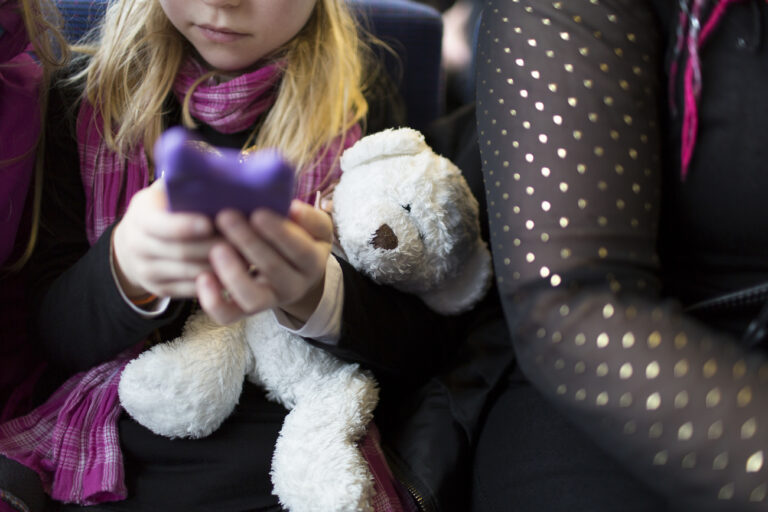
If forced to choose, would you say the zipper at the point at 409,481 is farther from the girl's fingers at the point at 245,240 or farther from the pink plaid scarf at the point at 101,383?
the girl's fingers at the point at 245,240

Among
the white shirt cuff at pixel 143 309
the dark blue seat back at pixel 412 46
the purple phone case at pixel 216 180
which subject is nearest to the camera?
the purple phone case at pixel 216 180

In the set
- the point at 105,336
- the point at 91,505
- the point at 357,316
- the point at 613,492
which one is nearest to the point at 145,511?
the point at 91,505

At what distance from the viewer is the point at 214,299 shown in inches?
16.4

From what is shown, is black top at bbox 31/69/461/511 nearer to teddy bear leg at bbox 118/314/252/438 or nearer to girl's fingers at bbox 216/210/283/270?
teddy bear leg at bbox 118/314/252/438

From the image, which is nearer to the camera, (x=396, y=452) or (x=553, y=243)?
(x=553, y=243)

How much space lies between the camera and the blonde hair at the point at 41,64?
27.2 inches

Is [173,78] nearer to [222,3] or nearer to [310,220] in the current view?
[222,3]

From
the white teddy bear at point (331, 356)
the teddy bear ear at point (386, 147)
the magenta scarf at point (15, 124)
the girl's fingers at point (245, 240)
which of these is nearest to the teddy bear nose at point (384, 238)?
the white teddy bear at point (331, 356)

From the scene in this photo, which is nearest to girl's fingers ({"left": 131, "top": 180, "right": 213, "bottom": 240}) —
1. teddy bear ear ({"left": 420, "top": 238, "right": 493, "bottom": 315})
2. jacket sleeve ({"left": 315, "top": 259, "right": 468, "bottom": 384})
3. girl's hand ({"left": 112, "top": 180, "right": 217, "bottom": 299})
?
Result: girl's hand ({"left": 112, "top": 180, "right": 217, "bottom": 299})

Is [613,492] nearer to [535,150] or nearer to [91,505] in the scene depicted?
[535,150]

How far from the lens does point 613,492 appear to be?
57 cm

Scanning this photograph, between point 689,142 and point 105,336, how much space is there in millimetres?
612

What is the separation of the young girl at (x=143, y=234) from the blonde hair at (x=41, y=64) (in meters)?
0.02

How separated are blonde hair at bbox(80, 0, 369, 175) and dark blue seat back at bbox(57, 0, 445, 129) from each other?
136mm
